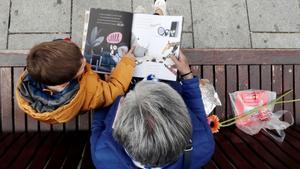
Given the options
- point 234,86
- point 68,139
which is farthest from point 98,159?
point 234,86

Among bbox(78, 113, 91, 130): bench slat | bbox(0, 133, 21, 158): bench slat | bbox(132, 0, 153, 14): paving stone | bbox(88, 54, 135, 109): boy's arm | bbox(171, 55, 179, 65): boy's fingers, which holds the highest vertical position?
bbox(132, 0, 153, 14): paving stone

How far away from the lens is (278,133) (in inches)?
87.4

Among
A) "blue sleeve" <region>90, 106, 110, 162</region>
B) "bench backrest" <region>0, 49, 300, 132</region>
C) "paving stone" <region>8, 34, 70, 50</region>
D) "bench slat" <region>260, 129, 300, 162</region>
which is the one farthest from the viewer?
"paving stone" <region>8, 34, 70, 50</region>

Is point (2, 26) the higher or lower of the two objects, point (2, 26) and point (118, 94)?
the higher

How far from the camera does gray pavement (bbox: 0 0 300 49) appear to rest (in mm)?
2572

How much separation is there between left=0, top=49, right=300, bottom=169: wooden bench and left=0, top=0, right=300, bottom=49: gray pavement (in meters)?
0.40

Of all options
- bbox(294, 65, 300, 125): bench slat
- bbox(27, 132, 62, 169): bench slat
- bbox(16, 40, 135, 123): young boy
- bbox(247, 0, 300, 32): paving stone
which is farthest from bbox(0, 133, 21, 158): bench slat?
bbox(247, 0, 300, 32): paving stone

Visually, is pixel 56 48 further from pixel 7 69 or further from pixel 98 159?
pixel 7 69

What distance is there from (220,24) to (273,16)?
37cm

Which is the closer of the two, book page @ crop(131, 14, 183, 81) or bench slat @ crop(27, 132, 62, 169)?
bench slat @ crop(27, 132, 62, 169)

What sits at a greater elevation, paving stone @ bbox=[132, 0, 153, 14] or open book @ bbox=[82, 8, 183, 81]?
paving stone @ bbox=[132, 0, 153, 14]

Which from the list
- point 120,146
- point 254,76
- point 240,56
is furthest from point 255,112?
point 120,146

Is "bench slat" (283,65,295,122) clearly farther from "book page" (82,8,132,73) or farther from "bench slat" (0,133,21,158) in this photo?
"bench slat" (0,133,21,158)

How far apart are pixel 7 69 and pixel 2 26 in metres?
0.51
